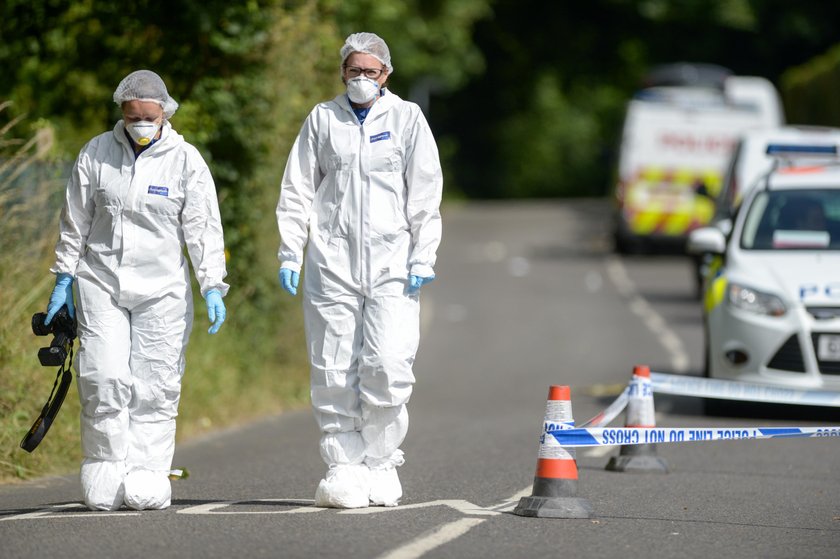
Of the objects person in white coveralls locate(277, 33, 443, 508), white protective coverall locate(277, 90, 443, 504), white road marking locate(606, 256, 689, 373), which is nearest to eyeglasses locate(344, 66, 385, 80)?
person in white coveralls locate(277, 33, 443, 508)

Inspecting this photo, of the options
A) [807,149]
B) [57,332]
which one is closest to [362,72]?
[57,332]

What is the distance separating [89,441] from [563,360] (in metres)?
9.90

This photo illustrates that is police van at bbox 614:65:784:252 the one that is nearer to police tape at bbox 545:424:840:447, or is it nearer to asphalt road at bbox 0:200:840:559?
asphalt road at bbox 0:200:840:559

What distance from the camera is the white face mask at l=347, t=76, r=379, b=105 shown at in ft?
25.3

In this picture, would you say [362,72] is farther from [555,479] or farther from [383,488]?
[555,479]

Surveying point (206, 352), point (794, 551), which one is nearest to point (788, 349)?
point (206, 352)

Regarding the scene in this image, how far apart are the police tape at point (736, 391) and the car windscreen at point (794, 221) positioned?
99.3 inches

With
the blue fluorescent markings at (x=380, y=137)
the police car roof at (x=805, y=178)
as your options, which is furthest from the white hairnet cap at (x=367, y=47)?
the police car roof at (x=805, y=178)

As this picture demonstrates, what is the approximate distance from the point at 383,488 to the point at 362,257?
3.45 feet

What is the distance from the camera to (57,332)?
25.7 feet

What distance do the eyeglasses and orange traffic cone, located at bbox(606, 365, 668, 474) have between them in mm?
2612

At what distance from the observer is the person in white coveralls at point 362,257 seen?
300 inches

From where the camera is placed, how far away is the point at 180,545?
263 inches

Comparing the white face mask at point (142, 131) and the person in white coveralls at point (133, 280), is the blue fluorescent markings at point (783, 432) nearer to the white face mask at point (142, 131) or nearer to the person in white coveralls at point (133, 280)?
the person in white coveralls at point (133, 280)
